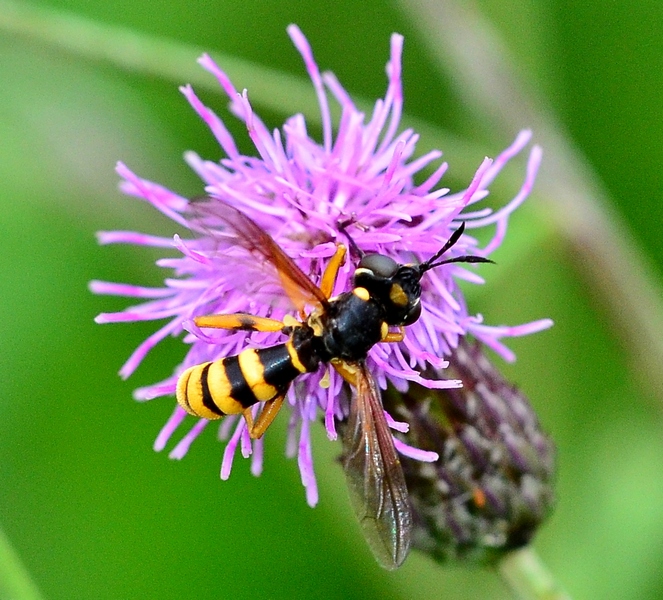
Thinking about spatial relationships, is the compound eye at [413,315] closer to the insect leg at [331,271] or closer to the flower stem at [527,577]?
the insect leg at [331,271]

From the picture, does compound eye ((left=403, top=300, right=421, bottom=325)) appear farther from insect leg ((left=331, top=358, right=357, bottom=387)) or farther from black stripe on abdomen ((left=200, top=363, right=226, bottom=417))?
black stripe on abdomen ((left=200, top=363, right=226, bottom=417))

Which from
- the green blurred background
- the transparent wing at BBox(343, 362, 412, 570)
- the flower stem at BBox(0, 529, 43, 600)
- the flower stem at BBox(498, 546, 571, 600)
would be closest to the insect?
the transparent wing at BBox(343, 362, 412, 570)

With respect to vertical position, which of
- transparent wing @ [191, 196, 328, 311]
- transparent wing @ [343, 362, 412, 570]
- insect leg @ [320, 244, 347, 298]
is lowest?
transparent wing @ [343, 362, 412, 570]

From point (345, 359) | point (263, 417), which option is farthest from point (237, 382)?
point (345, 359)

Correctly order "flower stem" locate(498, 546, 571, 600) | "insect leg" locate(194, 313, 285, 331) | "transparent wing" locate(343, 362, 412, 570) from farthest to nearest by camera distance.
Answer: "flower stem" locate(498, 546, 571, 600) < "insect leg" locate(194, 313, 285, 331) < "transparent wing" locate(343, 362, 412, 570)

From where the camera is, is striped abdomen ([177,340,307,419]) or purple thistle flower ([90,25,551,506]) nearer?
striped abdomen ([177,340,307,419])

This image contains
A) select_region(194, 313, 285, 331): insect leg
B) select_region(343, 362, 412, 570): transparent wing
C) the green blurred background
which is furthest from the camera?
the green blurred background

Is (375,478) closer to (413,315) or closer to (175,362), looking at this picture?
(413,315)
